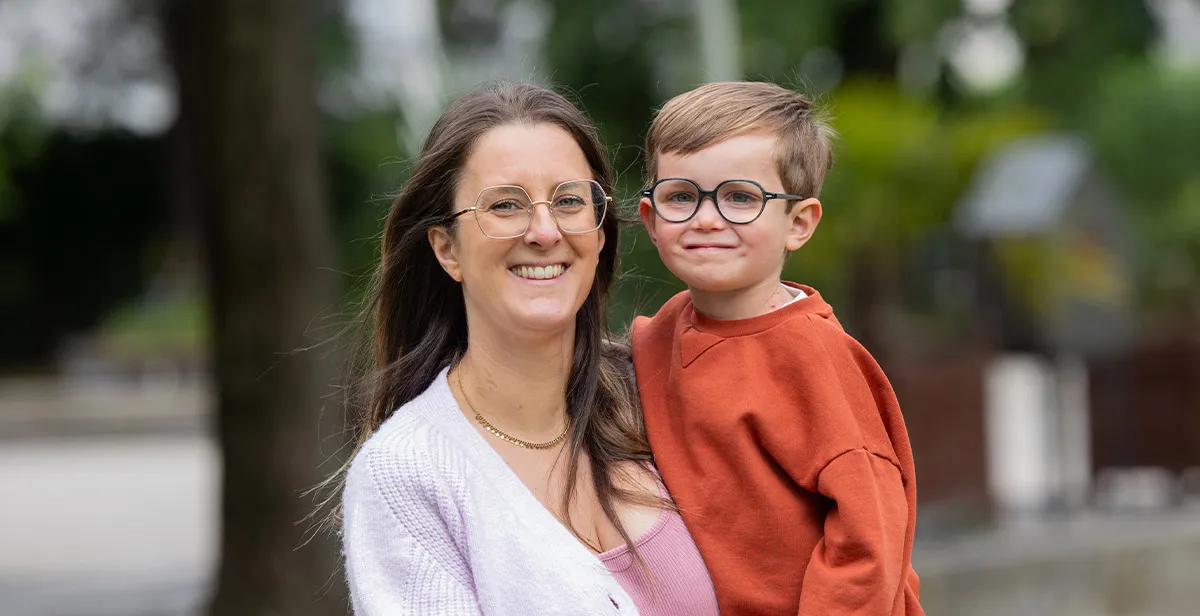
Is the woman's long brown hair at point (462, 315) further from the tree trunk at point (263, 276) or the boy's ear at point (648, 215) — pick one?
the tree trunk at point (263, 276)

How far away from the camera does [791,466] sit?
2.36 metres

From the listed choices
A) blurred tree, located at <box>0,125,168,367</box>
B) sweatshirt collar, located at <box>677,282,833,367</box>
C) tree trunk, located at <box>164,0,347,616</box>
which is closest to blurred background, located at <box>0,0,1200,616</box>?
tree trunk, located at <box>164,0,347,616</box>

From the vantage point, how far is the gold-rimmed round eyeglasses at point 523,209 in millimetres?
2398

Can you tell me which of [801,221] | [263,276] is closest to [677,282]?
[263,276]

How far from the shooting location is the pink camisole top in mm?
2404

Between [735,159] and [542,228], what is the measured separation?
315mm

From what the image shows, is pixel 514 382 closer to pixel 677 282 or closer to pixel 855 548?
pixel 855 548

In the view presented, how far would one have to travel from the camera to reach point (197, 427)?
2425 cm

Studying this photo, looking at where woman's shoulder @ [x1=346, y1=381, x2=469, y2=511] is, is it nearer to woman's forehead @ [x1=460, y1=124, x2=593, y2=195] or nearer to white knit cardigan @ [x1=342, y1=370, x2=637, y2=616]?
white knit cardigan @ [x1=342, y1=370, x2=637, y2=616]

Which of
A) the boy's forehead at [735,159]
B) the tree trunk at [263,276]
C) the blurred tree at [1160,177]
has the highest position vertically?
the boy's forehead at [735,159]

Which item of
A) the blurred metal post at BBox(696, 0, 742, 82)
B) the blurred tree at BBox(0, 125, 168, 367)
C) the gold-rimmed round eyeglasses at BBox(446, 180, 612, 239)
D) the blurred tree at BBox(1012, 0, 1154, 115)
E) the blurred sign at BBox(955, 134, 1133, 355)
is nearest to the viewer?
the gold-rimmed round eyeglasses at BBox(446, 180, 612, 239)

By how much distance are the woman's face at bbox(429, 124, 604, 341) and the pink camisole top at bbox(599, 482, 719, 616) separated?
0.36 m

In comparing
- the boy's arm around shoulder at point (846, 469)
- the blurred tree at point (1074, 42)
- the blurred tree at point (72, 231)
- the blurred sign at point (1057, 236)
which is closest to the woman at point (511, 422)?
the boy's arm around shoulder at point (846, 469)

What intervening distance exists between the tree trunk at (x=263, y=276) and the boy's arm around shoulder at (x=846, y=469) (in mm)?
5248
